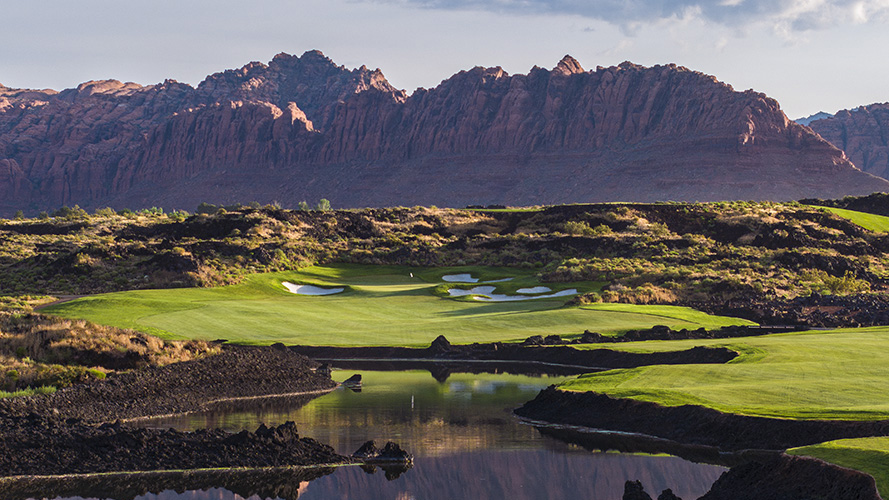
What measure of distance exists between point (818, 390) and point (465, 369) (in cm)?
1668

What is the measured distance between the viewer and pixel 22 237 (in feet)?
292

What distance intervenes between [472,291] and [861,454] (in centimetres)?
4644

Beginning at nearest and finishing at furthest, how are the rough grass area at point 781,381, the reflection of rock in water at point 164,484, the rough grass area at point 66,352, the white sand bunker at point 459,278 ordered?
the reflection of rock in water at point 164,484 < the rough grass area at point 781,381 < the rough grass area at point 66,352 < the white sand bunker at point 459,278

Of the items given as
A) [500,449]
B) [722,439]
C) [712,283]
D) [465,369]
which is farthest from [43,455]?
[712,283]

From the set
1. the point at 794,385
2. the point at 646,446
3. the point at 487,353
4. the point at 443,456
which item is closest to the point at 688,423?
the point at 646,446

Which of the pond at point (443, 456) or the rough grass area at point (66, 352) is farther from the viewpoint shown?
the rough grass area at point (66, 352)

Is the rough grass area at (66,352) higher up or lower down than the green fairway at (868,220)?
lower down

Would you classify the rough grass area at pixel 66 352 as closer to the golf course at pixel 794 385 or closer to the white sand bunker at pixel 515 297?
the golf course at pixel 794 385

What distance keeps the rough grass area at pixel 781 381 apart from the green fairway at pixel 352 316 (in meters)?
13.7

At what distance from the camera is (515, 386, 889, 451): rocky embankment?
18.6 metres

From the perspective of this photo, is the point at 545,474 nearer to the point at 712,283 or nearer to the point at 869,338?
the point at 869,338

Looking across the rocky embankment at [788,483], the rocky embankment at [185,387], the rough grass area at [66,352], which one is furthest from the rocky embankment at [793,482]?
the rough grass area at [66,352]

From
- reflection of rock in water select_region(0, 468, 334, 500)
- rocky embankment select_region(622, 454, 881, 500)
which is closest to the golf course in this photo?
rocky embankment select_region(622, 454, 881, 500)

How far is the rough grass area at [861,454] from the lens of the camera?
13.6 meters
